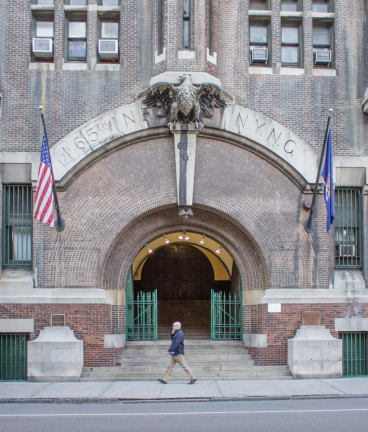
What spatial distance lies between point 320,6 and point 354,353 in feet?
35.0

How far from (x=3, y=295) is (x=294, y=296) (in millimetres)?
8247

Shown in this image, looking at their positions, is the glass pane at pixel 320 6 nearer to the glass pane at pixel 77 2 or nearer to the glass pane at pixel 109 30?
the glass pane at pixel 109 30

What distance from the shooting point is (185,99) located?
15531 mm

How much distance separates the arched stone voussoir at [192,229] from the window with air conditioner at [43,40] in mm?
5660

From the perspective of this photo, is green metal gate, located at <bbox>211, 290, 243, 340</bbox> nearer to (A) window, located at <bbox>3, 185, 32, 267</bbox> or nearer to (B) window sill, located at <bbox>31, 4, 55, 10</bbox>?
(A) window, located at <bbox>3, 185, 32, 267</bbox>

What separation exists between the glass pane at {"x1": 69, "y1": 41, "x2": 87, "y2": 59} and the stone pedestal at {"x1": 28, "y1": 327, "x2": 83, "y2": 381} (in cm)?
847

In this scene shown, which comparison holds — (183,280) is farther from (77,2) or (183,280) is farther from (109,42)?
(77,2)

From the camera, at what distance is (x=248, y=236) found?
16547 millimetres

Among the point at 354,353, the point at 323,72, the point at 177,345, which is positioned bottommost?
the point at 354,353

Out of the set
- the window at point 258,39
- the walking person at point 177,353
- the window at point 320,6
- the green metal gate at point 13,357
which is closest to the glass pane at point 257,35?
the window at point 258,39

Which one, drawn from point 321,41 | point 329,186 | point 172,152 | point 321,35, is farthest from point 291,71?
point 172,152

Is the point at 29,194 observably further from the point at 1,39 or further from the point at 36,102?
the point at 1,39

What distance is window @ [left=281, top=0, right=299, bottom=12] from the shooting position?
1747 centimetres

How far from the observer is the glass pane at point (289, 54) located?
56.7 ft
